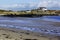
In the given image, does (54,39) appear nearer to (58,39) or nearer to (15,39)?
(58,39)

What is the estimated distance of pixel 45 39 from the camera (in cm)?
1700

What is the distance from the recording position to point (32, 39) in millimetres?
16906

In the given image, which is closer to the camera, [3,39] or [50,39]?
[3,39]

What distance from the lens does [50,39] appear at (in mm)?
17203

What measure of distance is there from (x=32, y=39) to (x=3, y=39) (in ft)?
8.99

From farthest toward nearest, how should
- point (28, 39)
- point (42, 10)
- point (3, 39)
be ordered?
point (42, 10)
point (28, 39)
point (3, 39)

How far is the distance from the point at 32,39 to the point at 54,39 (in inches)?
72.2

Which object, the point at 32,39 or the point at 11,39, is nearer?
the point at 11,39

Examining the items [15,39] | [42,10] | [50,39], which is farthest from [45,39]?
[42,10]

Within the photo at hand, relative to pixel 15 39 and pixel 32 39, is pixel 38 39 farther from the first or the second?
pixel 15 39

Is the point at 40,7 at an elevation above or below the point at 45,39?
below

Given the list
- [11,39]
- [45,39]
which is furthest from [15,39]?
[45,39]

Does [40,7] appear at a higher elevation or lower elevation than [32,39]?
lower

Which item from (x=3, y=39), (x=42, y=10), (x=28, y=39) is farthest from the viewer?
(x=42, y=10)
